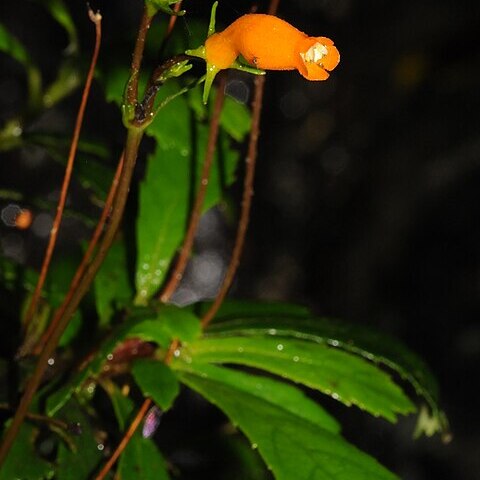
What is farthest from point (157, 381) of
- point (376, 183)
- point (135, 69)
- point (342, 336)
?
point (376, 183)

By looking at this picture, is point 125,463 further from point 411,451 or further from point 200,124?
point 411,451

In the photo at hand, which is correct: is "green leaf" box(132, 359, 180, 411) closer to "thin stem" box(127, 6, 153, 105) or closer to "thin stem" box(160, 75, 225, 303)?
"thin stem" box(160, 75, 225, 303)

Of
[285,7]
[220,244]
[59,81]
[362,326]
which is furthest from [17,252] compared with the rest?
[362,326]

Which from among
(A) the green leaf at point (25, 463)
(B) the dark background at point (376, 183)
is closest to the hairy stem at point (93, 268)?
(A) the green leaf at point (25, 463)

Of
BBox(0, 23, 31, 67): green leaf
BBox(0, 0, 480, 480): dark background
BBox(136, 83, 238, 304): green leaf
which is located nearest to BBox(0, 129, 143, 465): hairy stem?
BBox(136, 83, 238, 304): green leaf

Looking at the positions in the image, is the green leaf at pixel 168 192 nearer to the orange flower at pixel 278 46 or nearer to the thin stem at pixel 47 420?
the thin stem at pixel 47 420

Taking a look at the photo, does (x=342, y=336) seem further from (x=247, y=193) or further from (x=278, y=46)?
(x=278, y=46)

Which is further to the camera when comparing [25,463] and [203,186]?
[203,186]
